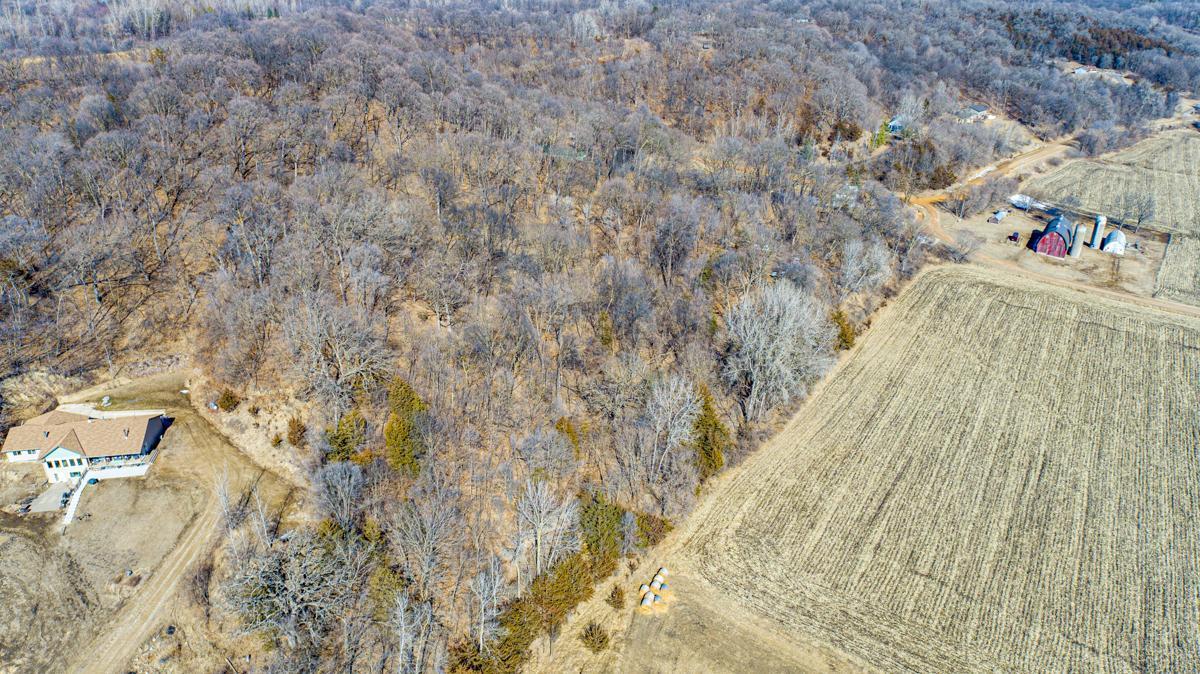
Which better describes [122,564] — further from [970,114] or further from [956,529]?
[970,114]

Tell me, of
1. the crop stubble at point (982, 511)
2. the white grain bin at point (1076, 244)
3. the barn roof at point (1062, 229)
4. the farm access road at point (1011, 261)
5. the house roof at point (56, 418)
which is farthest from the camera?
the white grain bin at point (1076, 244)

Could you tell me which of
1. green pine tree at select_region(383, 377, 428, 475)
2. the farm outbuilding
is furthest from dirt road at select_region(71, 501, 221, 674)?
the farm outbuilding

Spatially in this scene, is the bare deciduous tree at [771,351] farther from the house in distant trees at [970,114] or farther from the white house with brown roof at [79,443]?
the house in distant trees at [970,114]

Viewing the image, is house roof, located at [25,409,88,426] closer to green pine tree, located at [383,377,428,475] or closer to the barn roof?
green pine tree, located at [383,377,428,475]

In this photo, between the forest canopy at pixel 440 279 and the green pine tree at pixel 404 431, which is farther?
the green pine tree at pixel 404 431

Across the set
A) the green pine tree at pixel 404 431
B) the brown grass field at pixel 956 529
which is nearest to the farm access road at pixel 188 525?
the green pine tree at pixel 404 431

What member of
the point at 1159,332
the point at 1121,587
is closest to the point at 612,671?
the point at 1121,587

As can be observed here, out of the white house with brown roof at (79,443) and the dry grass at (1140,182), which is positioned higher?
the dry grass at (1140,182)
